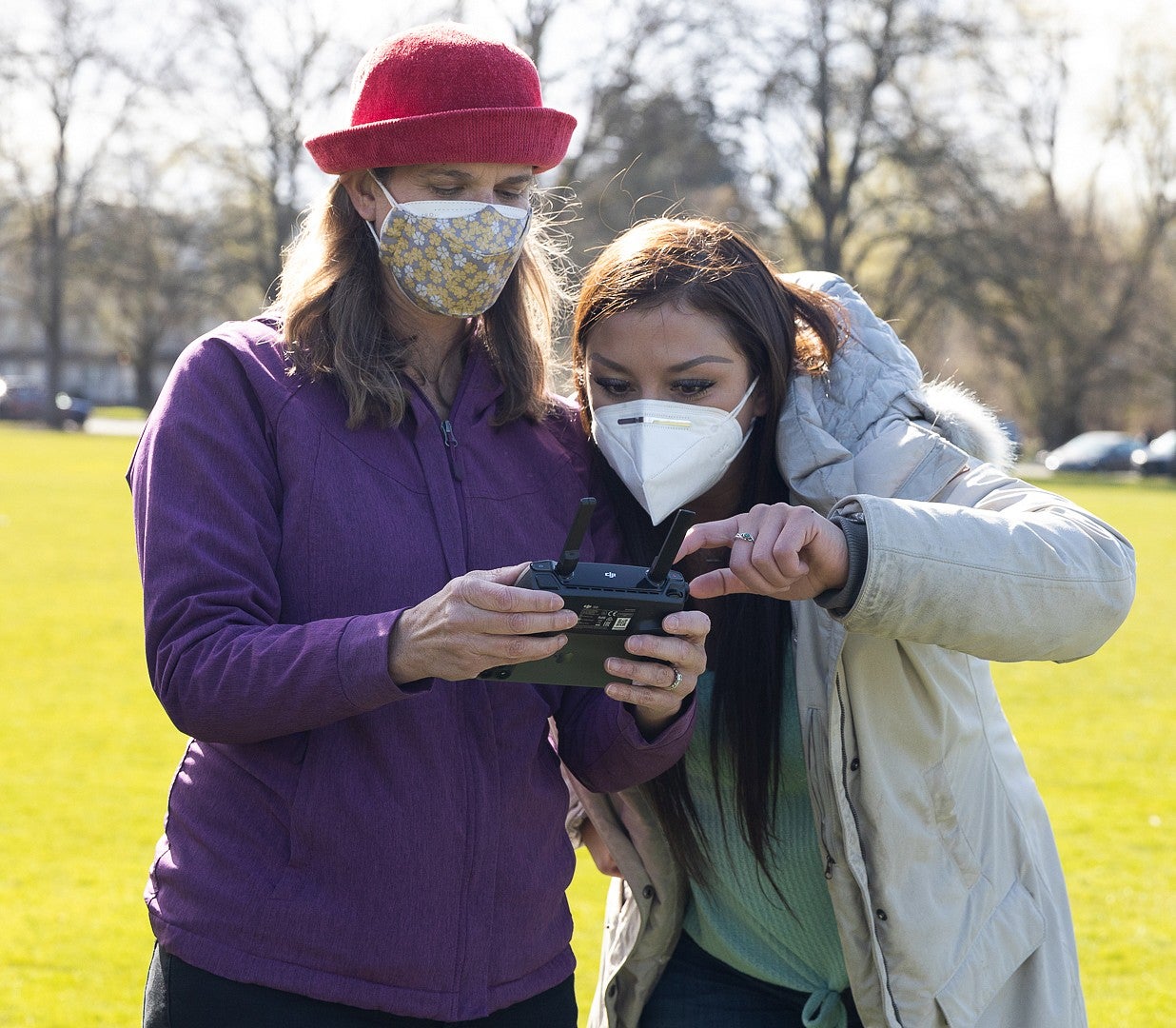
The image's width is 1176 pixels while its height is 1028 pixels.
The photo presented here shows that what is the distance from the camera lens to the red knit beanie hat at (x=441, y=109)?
2.44 metres

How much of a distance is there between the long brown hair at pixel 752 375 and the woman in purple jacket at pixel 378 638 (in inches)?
14.0

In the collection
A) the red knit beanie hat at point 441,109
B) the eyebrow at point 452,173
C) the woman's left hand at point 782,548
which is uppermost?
the red knit beanie hat at point 441,109

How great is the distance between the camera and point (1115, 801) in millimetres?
7820

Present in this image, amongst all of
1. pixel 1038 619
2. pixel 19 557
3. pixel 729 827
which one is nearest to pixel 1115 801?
pixel 729 827

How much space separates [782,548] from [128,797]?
5868 millimetres

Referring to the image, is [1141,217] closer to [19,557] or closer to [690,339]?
[19,557]

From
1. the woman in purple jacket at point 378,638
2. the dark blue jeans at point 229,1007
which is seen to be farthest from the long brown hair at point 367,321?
the dark blue jeans at point 229,1007

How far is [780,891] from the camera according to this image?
2926 mm

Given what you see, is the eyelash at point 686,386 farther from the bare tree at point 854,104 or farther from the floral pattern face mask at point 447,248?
the bare tree at point 854,104

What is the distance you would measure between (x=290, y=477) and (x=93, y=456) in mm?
33194

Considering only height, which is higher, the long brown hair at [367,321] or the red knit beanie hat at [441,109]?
the red knit beanie hat at [441,109]

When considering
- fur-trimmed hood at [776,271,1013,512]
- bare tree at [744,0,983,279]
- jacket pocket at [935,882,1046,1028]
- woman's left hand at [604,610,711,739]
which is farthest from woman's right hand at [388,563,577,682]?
bare tree at [744,0,983,279]

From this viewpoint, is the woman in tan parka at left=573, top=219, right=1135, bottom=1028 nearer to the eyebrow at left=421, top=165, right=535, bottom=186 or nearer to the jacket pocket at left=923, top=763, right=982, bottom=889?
the jacket pocket at left=923, top=763, right=982, bottom=889

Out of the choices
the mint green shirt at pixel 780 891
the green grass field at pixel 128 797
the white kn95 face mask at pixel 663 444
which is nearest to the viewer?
the white kn95 face mask at pixel 663 444
